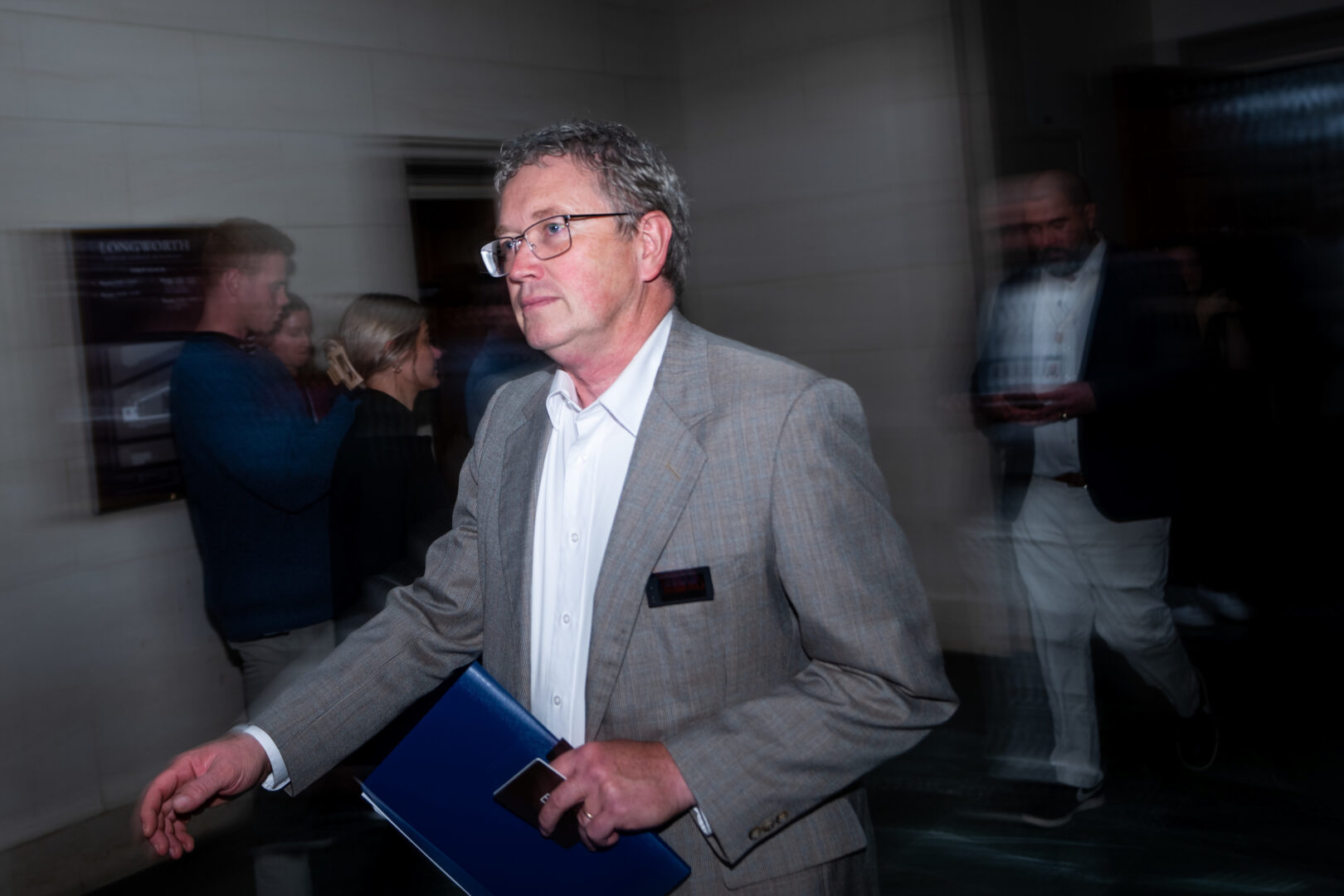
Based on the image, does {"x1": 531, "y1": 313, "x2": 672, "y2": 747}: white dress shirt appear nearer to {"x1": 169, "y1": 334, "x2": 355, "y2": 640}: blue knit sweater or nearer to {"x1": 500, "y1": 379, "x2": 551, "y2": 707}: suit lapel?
{"x1": 500, "y1": 379, "x2": 551, "y2": 707}: suit lapel

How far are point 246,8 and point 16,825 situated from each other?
7.60ft

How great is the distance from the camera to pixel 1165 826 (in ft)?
10.2

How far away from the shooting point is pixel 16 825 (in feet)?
9.12

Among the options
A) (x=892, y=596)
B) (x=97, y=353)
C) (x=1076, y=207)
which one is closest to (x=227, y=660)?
(x=97, y=353)

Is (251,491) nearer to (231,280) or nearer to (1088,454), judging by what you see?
(231,280)

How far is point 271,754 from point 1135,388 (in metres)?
2.48

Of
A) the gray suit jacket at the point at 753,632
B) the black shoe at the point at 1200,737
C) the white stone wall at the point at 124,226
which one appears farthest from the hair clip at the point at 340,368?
the black shoe at the point at 1200,737

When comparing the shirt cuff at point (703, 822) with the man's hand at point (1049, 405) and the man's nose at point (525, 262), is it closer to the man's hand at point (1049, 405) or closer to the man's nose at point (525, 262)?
the man's nose at point (525, 262)

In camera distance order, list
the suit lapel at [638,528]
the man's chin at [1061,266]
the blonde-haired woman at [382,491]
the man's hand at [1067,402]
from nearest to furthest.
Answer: the suit lapel at [638,528] → the blonde-haired woman at [382,491] → the man's hand at [1067,402] → the man's chin at [1061,266]

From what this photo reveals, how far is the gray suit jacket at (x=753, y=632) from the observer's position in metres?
1.20

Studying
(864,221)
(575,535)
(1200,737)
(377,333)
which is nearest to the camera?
(575,535)

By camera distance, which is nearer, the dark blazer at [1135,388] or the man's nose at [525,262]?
the man's nose at [525,262]

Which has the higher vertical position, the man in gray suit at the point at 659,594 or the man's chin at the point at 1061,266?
the man's chin at the point at 1061,266

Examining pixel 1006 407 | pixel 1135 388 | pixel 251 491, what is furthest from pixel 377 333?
pixel 1135 388
